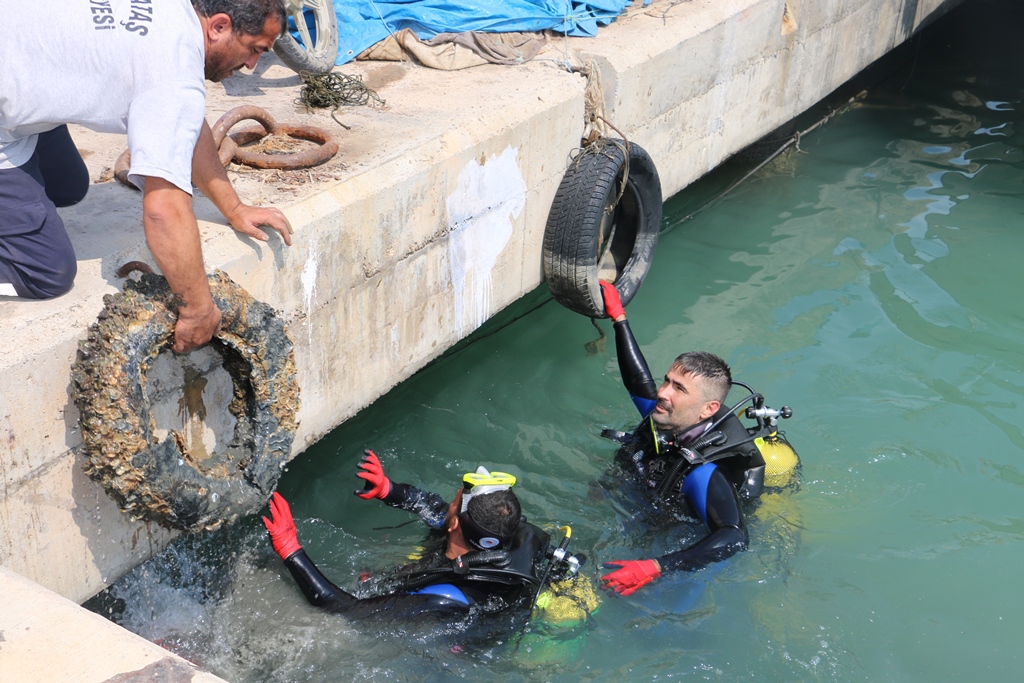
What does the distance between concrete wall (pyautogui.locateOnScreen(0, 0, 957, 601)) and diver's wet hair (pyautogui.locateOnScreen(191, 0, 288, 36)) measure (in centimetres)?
99

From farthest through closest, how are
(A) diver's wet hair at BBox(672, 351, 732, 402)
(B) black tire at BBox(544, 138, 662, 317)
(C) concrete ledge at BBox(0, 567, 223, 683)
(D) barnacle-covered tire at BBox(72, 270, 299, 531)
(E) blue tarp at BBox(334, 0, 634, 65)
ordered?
1. (E) blue tarp at BBox(334, 0, 634, 65)
2. (B) black tire at BBox(544, 138, 662, 317)
3. (A) diver's wet hair at BBox(672, 351, 732, 402)
4. (D) barnacle-covered tire at BBox(72, 270, 299, 531)
5. (C) concrete ledge at BBox(0, 567, 223, 683)

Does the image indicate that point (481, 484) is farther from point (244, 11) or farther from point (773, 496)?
point (244, 11)

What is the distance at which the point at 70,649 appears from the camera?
244 cm

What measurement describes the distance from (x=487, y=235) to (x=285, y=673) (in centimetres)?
263

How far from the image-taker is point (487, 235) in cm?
546

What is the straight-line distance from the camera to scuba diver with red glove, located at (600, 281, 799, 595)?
161 inches

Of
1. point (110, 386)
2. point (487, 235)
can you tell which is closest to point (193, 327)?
point (110, 386)

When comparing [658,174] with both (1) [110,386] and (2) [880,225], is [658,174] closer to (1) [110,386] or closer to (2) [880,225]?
(2) [880,225]

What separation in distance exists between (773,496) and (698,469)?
88 cm

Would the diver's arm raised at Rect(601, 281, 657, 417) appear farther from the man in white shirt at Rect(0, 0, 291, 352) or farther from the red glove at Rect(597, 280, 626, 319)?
the man in white shirt at Rect(0, 0, 291, 352)

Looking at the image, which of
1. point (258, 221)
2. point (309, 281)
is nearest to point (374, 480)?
point (309, 281)

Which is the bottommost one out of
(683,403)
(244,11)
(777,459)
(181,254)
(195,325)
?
(777,459)

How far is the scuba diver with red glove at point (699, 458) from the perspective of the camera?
4094mm

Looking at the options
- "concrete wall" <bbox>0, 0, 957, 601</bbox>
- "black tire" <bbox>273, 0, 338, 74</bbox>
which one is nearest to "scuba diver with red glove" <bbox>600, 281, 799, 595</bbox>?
"concrete wall" <bbox>0, 0, 957, 601</bbox>
